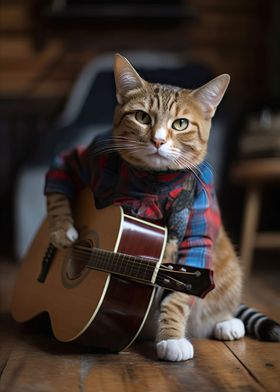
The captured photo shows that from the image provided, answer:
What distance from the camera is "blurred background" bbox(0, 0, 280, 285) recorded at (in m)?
2.86

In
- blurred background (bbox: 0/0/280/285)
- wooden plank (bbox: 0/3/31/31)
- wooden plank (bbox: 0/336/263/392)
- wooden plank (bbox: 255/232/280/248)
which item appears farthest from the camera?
wooden plank (bbox: 0/3/31/31)

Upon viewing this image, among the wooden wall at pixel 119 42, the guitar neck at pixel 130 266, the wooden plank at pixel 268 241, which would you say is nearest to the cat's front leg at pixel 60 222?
the guitar neck at pixel 130 266

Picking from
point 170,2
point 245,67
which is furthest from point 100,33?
point 245,67

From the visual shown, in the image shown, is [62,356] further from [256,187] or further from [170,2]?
[170,2]

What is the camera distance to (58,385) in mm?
1062

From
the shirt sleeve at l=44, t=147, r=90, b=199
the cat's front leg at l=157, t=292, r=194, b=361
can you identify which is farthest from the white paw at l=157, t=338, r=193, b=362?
the shirt sleeve at l=44, t=147, r=90, b=199

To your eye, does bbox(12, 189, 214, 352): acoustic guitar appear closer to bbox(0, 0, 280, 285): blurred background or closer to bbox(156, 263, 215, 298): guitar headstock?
bbox(156, 263, 215, 298): guitar headstock

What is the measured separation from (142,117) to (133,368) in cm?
54

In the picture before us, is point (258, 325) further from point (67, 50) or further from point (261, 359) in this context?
point (67, 50)

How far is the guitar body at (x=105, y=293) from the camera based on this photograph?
3.78 feet

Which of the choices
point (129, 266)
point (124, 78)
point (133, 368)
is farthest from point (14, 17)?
point (133, 368)

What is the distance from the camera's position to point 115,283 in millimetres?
1157

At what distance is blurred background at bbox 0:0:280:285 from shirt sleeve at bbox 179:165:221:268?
1443 millimetres

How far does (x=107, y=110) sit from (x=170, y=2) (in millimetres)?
699
